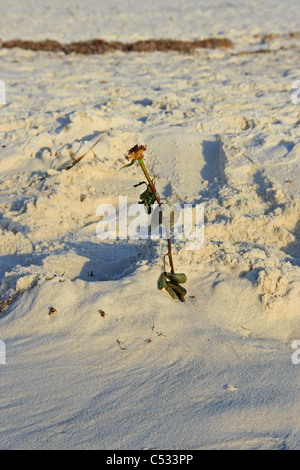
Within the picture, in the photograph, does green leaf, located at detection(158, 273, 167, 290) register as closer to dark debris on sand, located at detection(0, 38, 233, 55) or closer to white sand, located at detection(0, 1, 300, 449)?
white sand, located at detection(0, 1, 300, 449)

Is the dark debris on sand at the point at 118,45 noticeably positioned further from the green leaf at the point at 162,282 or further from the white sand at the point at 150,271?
the green leaf at the point at 162,282

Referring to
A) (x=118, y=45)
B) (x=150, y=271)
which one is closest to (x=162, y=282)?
(x=150, y=271)

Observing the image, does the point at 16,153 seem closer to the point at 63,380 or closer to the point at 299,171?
the point at 299,171

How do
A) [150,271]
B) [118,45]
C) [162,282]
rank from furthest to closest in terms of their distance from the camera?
[118,45]
[150,271]
[162,282]

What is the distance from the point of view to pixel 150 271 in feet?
9.01

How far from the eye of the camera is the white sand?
6.18ft

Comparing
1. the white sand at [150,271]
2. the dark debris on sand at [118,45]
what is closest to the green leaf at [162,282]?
the white sand at [150,271]

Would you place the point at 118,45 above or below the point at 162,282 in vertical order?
above

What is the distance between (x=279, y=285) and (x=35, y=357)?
1.38m

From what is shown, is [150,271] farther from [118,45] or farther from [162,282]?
[118,45]

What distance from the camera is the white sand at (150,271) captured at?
1.88 meters

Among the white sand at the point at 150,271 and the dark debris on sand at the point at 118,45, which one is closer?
the white sand at the point at 150,271
